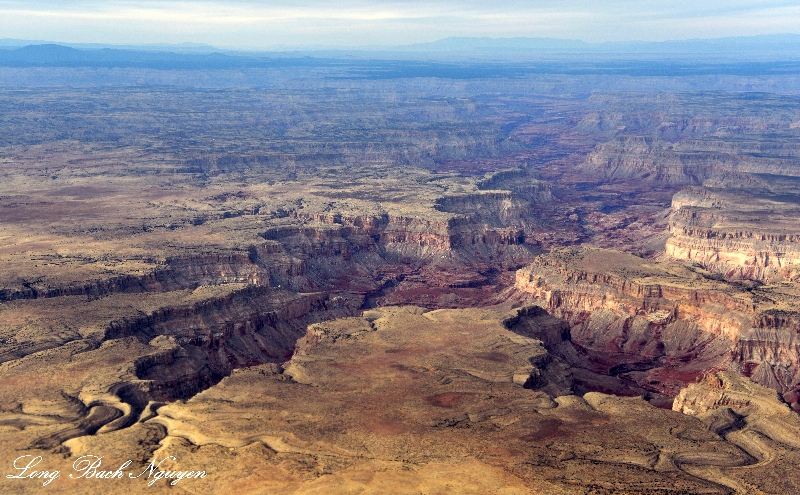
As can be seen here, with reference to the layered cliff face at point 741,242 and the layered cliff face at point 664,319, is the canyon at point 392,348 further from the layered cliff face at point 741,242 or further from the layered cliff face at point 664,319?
the layered cliff face at point 741,242

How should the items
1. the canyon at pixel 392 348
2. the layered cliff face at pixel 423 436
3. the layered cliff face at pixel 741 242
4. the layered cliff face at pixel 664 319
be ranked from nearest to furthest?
the layered cliff face at pixel 423 436
the canyon at pixel 392 348
the layered cliff face at pixel 664 319
the layered cliff face at pixel 741 242

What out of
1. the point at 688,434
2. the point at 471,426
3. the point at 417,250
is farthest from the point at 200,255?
the point at 688,434

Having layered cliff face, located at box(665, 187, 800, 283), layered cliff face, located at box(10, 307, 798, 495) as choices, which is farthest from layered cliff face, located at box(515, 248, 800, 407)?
layered cliff face, located at box(10, 307, 798, 495)

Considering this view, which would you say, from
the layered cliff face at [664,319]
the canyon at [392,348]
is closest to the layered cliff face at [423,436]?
the canyon at [392,348]

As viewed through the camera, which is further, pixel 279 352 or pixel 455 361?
pixel 279 352

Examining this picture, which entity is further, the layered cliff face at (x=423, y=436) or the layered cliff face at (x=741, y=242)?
the layered cliff face at (x=741, y=242)

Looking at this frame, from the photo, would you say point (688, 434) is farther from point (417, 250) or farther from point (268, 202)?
point (268, 202)

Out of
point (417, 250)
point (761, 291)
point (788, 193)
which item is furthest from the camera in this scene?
point (788, 193)
